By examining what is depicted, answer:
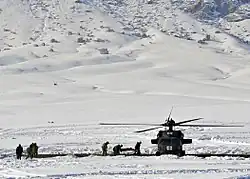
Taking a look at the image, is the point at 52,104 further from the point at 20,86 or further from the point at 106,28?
the point at 106,28

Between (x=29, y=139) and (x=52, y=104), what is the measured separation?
1296 inches

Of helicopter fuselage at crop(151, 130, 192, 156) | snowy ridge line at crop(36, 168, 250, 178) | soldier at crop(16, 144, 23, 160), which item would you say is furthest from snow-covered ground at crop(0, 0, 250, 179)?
helicopter fuselage at crop(151, 130, 192, 156)

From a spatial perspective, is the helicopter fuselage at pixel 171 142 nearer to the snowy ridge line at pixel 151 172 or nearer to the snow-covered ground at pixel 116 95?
the snow-covered ground at pixel 116 95

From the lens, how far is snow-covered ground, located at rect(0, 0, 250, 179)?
25.4m

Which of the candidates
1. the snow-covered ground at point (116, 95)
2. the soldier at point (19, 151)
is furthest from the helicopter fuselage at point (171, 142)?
the soldier at point (19, 151)

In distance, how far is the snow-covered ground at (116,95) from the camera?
83.5 ft

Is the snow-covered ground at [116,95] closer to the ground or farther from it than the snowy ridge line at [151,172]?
farther from it

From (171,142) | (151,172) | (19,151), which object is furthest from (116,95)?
(151,172)

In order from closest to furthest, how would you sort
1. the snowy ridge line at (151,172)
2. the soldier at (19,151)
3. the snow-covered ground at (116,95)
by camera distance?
the snowy ridge line at (151,172)
the snow-covered ground at (116,95)
the soldier at (19,151)

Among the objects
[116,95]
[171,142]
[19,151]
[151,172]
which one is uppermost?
[116,95]

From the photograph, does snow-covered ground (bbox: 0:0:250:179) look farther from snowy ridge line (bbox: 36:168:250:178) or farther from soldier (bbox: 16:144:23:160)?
soldier (bbox: 16:144:23:160)

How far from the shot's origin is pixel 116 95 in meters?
84.9

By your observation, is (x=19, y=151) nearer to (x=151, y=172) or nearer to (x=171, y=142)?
(x=171, y=142)

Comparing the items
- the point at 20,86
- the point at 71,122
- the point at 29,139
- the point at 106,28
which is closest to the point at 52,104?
the point at 71,122
